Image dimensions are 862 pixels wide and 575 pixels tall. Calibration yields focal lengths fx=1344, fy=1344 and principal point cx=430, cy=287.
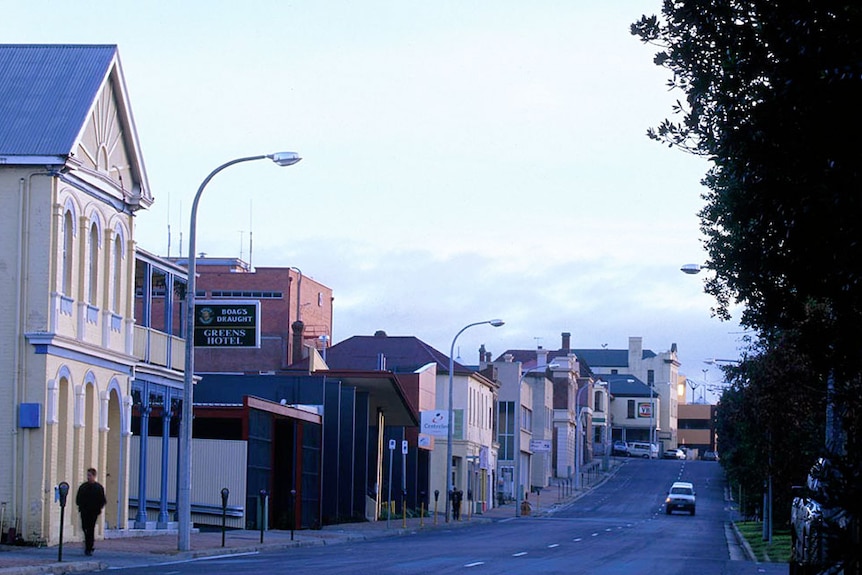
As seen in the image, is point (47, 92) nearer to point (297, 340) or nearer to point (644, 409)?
point (297, 340)

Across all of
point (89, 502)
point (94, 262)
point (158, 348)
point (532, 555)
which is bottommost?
point (532, 555)

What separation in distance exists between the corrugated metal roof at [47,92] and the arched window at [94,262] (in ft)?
9.17

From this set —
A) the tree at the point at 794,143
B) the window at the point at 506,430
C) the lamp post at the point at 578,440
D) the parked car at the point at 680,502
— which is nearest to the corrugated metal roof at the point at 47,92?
the tree at the point at 794,143

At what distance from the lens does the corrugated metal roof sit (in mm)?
27812

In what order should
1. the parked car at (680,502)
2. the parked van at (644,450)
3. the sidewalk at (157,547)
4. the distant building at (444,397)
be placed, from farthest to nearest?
the parked van at (644,450) < the parked car at (680,502) < the distant building at (444,397) < the sidewalk at (157,547)

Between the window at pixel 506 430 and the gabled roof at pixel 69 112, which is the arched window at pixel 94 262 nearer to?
the gabled roof at pixel 69 112

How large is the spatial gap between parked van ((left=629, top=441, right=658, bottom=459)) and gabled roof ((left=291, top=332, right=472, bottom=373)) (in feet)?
231

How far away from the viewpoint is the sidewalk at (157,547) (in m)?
22.0

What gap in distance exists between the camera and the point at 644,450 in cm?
14662

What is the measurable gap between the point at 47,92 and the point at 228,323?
748 cm

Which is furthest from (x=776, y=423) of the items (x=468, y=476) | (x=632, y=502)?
(x=632, y=502)

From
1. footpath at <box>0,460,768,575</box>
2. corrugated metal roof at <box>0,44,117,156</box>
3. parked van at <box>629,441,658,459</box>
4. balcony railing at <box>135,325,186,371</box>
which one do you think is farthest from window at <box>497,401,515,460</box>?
corrugated metal roof at <box>0,44,117,156</box>

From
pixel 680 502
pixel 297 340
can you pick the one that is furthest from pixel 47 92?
pixel 680 502

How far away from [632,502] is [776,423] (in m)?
57.0
